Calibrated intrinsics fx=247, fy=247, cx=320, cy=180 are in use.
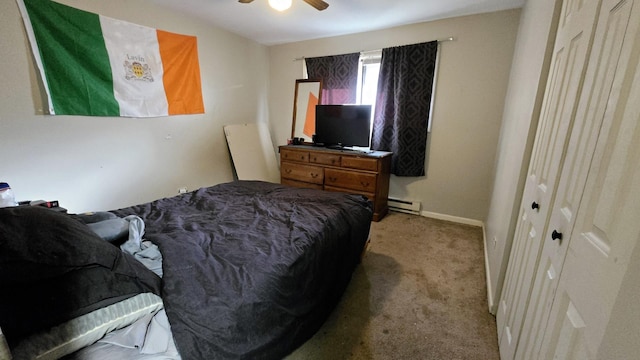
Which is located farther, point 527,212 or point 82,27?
point 82,27

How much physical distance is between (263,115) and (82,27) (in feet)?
7.66

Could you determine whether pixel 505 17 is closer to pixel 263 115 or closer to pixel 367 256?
pixel 367 256

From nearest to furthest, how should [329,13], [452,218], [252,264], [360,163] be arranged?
[252,264], [329,13], [360,163], [452,218]

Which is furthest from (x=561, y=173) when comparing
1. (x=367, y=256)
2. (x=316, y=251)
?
(x=367, y=256)

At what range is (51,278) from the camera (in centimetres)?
72

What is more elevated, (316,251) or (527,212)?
(527,212)

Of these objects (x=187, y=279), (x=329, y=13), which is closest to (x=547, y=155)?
(x=187, y=279)

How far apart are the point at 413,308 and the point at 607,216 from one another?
1385mm

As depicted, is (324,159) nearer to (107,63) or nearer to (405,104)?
(405,104)

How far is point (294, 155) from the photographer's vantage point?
3.52 metres

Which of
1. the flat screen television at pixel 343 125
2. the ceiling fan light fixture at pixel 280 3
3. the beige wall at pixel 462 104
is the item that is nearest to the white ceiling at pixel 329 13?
the beige wall at pixel 462 104

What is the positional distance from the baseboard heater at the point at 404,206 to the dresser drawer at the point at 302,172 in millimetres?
1045

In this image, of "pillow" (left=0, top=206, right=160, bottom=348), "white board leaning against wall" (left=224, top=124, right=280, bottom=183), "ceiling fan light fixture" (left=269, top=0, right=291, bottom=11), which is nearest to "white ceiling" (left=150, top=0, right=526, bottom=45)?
"ceiling fan light fixture" (left=269, top=0, right=291, bottom=11)

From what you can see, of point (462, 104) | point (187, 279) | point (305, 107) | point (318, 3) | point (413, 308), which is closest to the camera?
point (187, 279)
